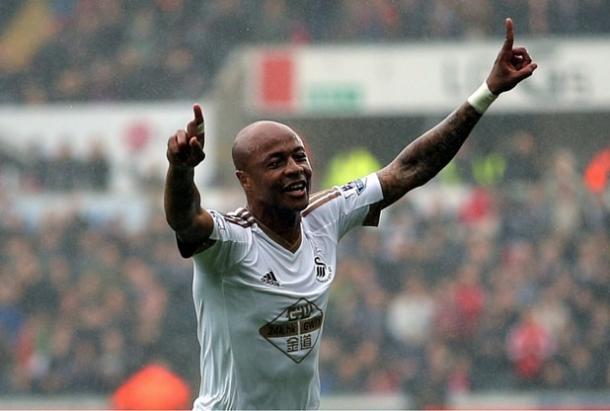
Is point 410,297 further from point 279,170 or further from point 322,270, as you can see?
point 279,170

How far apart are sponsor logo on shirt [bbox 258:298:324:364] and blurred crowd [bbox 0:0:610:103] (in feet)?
34.7

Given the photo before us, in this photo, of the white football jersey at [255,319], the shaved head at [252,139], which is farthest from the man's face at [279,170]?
the white football jersey at [255,319]

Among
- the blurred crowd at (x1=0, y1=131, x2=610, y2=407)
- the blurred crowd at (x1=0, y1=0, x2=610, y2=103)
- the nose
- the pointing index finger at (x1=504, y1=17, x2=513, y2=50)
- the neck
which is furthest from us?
the blurred crowd at (x1=0, y1=0, x2=610, y2=103)

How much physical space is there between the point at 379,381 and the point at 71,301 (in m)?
3.32

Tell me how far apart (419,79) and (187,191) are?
406 inches

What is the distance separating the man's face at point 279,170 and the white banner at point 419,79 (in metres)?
9.74

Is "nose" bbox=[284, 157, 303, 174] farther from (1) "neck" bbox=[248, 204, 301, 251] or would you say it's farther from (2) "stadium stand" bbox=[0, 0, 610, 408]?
(2) "stadium stand" bbox=[0, 0, 610, 408]

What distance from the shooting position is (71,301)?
44.6 feet

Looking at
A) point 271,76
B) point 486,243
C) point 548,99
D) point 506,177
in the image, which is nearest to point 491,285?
point 486,243

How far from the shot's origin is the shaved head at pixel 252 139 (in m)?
4.47

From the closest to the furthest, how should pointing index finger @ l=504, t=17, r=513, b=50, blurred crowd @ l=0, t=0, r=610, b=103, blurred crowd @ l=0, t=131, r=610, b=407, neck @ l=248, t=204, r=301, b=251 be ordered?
neck @ l=248, t=204, r=301, b=251 → pointing index finger @ l=504, t=17, r=513, b=50 → blurred crowd @ l=0, t=131, r=610, b=407 → blurred crowd @ l=0, t=0, r=610, b=103

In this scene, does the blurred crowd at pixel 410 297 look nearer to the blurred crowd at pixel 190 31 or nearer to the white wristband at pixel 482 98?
the blurred crowd at pixel 190 31

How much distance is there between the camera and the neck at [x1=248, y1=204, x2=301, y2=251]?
4543 mm

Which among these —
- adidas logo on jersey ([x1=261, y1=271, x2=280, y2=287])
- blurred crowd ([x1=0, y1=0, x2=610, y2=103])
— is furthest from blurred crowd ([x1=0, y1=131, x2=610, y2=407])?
adidas logo on jersey ([x1=261, y1=271, x2=280, y2=287])
